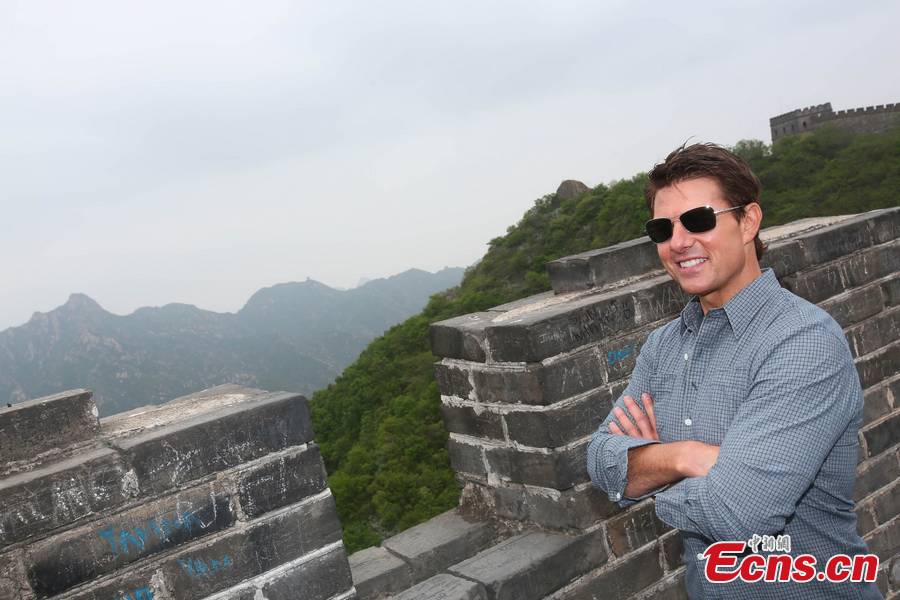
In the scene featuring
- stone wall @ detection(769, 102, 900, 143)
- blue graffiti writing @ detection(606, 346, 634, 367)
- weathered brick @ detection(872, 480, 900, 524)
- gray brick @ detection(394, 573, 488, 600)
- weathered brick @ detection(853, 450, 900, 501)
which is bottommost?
weathered brick @ detection(872, 480, 900, 524)

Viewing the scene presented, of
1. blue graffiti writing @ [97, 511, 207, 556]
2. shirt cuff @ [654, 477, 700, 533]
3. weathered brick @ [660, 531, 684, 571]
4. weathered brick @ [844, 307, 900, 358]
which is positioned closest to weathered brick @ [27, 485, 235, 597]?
blue graffiti writing @ [97, 511, 207, 556]

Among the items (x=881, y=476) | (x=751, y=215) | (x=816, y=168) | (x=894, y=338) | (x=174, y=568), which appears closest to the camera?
(x=751, y=215)

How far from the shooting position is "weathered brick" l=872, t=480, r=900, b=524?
3.34 meters

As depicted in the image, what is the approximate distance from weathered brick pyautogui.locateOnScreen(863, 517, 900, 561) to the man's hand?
6.68 feet

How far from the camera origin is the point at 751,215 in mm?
1808

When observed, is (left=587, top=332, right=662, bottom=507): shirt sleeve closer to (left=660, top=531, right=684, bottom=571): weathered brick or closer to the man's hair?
the man's hair

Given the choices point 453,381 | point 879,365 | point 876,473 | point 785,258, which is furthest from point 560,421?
point 879,365

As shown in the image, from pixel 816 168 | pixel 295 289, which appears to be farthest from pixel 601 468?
pixel 295 289

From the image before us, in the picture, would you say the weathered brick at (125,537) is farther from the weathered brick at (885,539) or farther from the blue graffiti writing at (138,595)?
the weathered brick at (885,539)

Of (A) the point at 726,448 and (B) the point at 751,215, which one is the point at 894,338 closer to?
(B) the point at 751,215

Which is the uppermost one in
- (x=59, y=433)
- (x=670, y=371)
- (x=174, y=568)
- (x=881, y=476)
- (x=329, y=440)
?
(x=59, y=433)

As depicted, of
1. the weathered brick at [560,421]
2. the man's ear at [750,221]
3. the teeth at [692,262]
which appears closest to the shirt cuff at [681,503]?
the teeth at [692,262]

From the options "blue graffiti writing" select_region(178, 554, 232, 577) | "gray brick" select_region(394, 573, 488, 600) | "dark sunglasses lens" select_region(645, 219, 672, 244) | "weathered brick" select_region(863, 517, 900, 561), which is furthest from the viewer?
"weathered brick" select_region(863, 517, 900, 561)

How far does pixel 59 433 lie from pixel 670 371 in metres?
1.72
